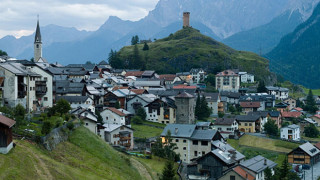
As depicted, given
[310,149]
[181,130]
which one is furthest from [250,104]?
[181,130]

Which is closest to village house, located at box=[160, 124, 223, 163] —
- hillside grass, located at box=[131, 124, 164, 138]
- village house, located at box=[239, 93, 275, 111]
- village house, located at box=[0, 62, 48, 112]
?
hillside grass, located at box=[131, 124, 164, 138]

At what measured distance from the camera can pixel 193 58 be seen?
159500 millimetres

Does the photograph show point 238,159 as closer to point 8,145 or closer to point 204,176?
point 204,176

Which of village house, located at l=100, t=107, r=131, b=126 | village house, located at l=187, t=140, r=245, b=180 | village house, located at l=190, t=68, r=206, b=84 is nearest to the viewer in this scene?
village house, located at l=187, t=140, r=245, b=180

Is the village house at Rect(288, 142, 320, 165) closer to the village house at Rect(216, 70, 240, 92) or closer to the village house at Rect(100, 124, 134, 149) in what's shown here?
the village house at Rect(100, 124, 134, 149)

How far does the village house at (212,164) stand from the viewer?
177 ft

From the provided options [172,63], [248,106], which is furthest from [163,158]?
[172,63]

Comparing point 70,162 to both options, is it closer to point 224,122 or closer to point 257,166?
point 257,166

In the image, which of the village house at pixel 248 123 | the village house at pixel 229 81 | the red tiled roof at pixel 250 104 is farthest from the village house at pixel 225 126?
the village house at pixel 229 81

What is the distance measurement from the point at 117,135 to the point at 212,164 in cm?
1443

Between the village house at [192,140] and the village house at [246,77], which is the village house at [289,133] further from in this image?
the village house at [246,77]

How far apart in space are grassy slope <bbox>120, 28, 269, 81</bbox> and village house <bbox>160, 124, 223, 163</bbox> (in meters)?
89.2

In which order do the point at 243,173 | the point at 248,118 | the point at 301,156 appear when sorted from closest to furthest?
the point at 243,173, the point at 301,156, the point at 248,118

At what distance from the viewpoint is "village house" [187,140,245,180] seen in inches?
2121
